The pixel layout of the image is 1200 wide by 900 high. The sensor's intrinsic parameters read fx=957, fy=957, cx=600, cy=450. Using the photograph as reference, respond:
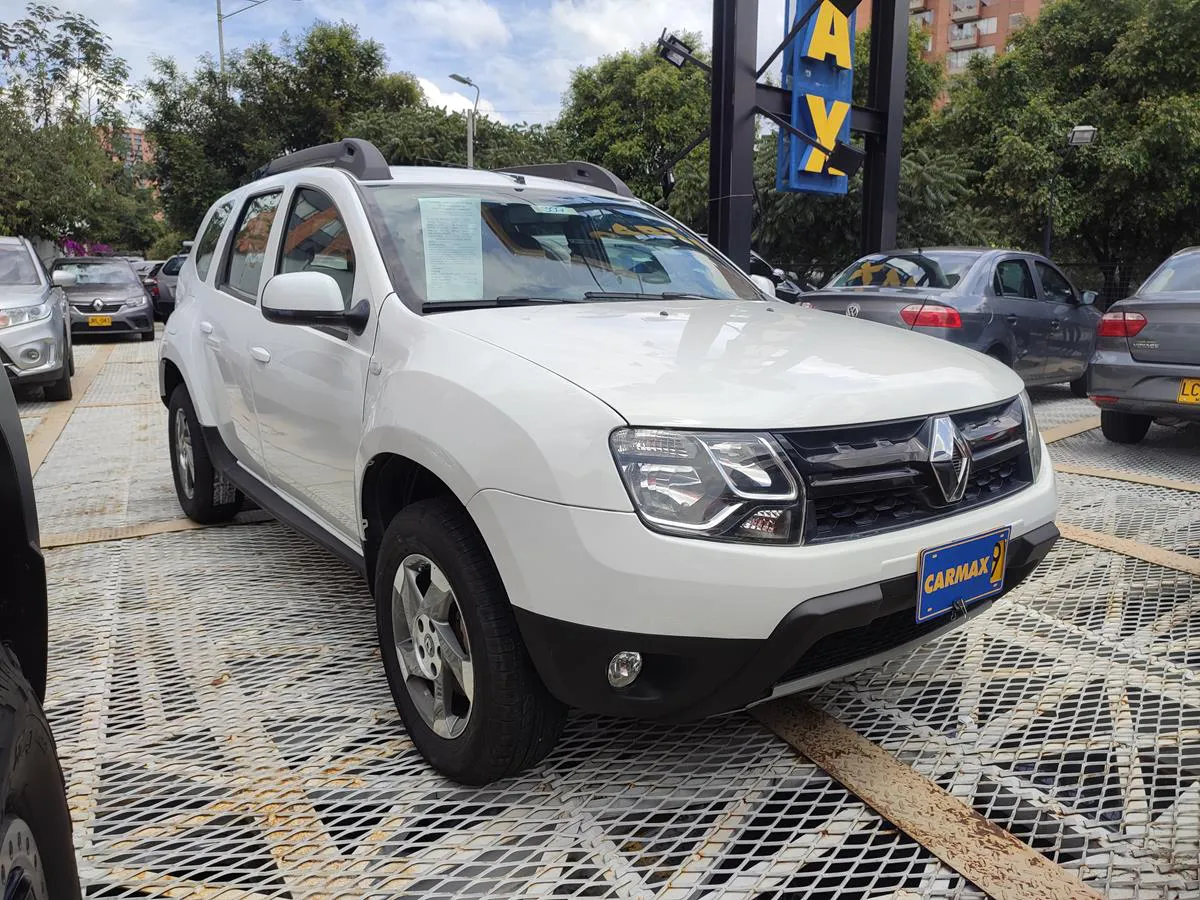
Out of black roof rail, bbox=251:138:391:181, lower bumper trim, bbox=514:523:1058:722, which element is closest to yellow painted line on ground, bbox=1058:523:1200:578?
lower bumper trim, bbox=514:523:1058:722

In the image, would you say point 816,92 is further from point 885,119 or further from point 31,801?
point 31,801

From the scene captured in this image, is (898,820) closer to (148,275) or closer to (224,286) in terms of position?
(224,286)

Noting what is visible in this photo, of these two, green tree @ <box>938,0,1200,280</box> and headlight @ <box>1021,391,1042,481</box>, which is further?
green tree @ <box>938,0,1200,280</box>

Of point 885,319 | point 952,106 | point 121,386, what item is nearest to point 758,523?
point 885,319

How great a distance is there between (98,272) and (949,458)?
53.5 feet

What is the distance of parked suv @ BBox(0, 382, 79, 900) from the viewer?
112 centimetres

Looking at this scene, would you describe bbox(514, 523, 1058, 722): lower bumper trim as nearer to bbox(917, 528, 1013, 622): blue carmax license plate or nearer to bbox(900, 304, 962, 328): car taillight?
bbox(917, 528, 1013, 622): blue carmax license plate

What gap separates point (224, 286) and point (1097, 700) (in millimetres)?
3653

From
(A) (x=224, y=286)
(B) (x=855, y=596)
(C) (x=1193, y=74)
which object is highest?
(C) (x=1193, y=74)

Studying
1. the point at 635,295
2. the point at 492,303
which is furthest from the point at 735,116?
the point at 492,303

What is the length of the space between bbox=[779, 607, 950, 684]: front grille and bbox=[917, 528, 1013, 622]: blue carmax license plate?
50mm

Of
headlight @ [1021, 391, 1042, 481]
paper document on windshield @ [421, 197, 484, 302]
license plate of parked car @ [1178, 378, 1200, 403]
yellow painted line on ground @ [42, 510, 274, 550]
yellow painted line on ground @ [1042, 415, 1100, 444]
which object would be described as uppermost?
paper document on windshield @ [421, 197, 484, 302]

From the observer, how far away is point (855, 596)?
6.62 ft

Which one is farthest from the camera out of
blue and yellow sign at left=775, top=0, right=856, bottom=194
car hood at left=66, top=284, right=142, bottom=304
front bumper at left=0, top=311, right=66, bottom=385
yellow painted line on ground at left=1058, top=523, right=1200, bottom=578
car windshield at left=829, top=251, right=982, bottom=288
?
car hood at left=66, top=284, right=142, bottom=304
